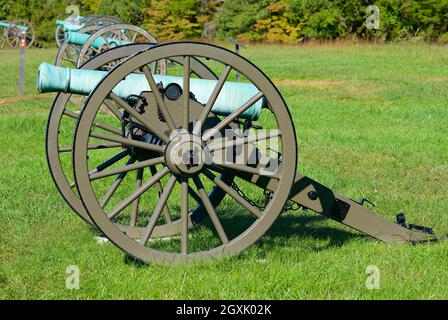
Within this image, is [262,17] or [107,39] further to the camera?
[262,17]

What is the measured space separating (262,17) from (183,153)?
40.6m

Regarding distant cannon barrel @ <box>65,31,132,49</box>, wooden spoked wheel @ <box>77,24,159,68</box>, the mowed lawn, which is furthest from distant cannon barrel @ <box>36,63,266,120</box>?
distant cannon barrel @ <box>65,31,132,49</box>

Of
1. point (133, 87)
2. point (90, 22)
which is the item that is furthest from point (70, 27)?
point (133, 87)

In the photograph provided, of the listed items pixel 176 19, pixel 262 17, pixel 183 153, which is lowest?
pixel 176 19

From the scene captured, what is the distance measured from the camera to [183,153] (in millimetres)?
5234

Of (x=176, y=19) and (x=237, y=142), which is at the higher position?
(x=237, y=142)

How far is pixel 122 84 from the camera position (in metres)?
5.81

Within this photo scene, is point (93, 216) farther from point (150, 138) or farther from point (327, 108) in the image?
point (327, 108)

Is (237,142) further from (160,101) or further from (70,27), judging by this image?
(70,27)

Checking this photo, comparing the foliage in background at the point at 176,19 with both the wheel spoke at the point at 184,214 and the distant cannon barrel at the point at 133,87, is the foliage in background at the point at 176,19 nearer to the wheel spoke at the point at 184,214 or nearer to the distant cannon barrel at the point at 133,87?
the distant cannon barrel at the point at 133,87

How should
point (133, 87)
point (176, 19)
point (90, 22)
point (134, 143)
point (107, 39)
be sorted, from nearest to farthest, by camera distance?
point (134, 143), point (133, 87), point (107, 39), point (90, 22), point (176, 19)

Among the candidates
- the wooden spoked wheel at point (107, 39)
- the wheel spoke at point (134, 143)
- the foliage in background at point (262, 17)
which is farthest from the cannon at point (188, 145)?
the foliage in background at point (262, 17)

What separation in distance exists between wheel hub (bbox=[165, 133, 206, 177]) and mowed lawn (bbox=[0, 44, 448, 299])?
626 mm
